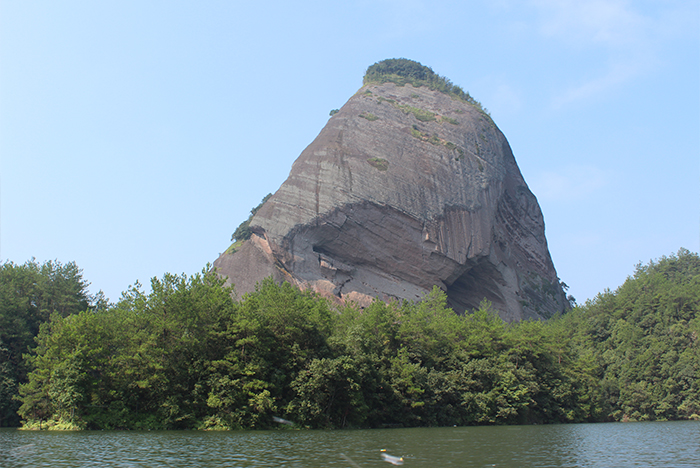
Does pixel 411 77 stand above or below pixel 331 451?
above

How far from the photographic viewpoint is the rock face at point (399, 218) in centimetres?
6394

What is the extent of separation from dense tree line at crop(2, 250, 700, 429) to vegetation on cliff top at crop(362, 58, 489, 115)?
159ft

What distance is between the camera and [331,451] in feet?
62.7

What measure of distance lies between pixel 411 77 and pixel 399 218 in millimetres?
33322

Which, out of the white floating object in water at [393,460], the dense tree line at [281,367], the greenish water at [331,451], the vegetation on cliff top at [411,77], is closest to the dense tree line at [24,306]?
the dense tree line at [281,367]

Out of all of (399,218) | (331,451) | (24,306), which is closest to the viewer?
(331,451)

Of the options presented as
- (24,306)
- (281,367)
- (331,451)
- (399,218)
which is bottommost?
(331,451)

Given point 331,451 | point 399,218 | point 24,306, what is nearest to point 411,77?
point 399,218

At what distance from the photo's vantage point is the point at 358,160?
231 feet

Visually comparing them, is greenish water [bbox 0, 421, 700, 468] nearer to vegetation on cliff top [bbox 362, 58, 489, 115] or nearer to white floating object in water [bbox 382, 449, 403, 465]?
white floating object in water [bbox 382, 449, 403, 465]

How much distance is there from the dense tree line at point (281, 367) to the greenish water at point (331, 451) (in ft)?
17.1

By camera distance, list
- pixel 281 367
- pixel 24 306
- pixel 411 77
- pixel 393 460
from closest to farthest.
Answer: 1. pixel 393 460
2. pixel 281 367
3. pixel 24 306
4. pixel 411 77

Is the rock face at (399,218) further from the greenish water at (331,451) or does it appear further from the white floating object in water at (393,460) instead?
the white floating object in water at (393,460)

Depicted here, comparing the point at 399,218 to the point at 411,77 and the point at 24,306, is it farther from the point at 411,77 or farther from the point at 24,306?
the point at 24,306
